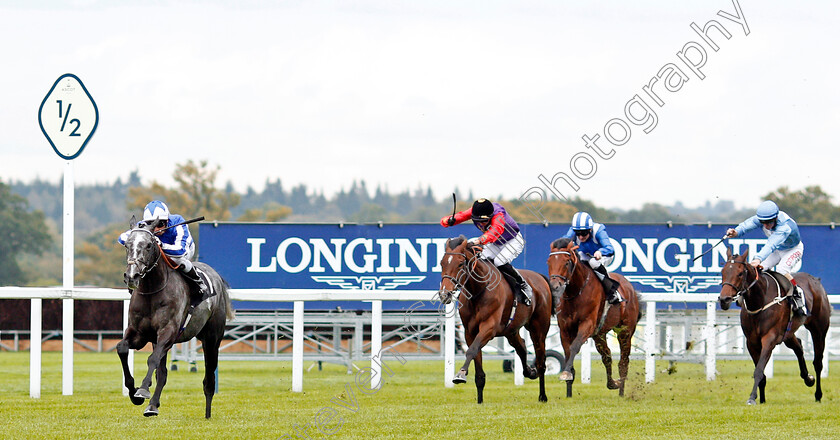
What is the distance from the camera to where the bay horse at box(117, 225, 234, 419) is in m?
7.79

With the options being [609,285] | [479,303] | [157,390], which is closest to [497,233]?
[479,303]

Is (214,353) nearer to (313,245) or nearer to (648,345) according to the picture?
(648,345)

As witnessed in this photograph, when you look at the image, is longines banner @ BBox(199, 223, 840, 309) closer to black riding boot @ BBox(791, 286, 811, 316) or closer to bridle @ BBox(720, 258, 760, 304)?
black riding boot @ BBox(791, 286, 811, 316)

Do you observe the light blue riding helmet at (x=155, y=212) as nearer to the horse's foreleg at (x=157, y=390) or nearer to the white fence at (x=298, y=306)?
the horse's foreleg at (x=157, y=390)

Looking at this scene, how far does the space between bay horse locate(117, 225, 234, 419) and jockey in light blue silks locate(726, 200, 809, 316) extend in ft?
16.3

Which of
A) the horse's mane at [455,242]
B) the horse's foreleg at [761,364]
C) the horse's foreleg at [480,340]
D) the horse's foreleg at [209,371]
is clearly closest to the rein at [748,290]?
the horse's foreleg at [761,364]

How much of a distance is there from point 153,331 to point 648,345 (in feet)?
21.2

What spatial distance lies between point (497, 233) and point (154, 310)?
10.5 ft

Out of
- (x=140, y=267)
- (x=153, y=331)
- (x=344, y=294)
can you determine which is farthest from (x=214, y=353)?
(x=344, y=294)

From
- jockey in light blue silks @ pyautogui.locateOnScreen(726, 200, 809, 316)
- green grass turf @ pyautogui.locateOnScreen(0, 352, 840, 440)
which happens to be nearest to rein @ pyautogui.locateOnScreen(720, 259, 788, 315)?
jockey in light blue silks @ pyautogui.locateOnScreen(726, 200, 809, 316)

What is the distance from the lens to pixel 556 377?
Answer: 47.7ft

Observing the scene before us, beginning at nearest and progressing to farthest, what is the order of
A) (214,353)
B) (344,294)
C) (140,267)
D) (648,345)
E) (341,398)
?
(140,267)
(214,353)
(341,398)
(344,294)
(648,345)

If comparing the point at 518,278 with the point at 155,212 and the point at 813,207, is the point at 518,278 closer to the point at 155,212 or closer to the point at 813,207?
the point at 155,212

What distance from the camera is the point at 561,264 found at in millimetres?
10062
